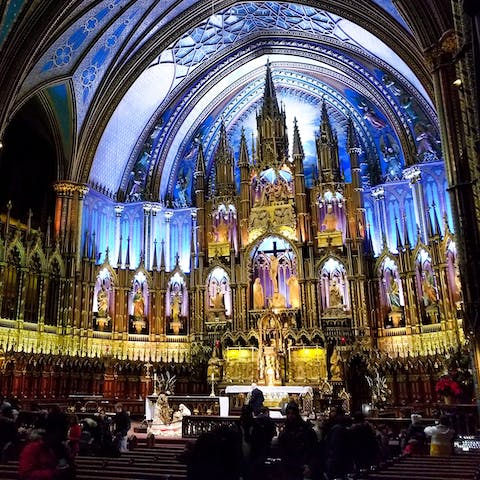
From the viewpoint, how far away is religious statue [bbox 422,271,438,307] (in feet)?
74.2

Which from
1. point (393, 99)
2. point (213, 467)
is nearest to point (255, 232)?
point (393, 99)

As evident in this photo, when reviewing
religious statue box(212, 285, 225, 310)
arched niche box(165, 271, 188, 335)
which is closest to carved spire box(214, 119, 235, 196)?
arched niche box(165, 271, 188, 335)

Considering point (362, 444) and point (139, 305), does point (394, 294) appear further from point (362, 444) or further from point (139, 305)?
point (362, 444)

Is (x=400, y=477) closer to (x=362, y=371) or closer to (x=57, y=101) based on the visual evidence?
(x=362, y=371)

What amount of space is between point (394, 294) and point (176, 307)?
10922mm

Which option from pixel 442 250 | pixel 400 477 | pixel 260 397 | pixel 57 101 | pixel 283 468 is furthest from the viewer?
pixel 57 101

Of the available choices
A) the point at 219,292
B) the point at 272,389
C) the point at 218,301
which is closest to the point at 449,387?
the point at 272,389

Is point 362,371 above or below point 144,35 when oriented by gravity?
below

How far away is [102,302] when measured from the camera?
990 inches

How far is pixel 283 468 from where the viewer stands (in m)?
6.54

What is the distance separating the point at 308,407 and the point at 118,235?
14.3 metres

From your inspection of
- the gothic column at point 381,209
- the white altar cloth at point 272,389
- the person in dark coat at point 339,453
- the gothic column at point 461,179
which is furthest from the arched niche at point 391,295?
the person in dark coat at point 339,453

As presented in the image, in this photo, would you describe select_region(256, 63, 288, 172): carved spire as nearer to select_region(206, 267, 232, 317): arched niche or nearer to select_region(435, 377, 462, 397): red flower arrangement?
select_region(206, 267, 232, 317): arched niche

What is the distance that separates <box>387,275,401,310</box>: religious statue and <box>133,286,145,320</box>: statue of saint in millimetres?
12245
